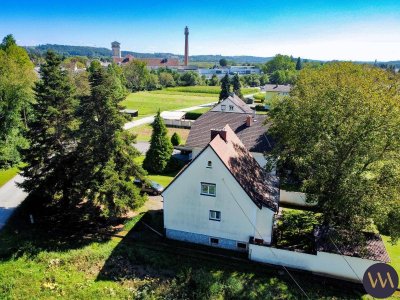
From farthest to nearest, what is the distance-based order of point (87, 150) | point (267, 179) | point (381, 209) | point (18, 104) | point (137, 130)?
point (137, 130) < point (18, 104) < point (267, 179) < point (87, 150) < point (381, 209)

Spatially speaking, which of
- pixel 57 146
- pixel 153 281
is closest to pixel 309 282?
pixel 153 281

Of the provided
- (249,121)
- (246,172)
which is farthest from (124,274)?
(249,121)

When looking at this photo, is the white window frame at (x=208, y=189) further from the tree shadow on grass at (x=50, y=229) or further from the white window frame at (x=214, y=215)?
the tree shadow on grass at (x=50, y=229)

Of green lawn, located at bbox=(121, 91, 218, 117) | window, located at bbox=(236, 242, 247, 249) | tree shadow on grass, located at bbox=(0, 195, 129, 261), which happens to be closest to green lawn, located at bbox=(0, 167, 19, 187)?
tree shadow on grass, located at bbox=(0, 195, 129, 261)

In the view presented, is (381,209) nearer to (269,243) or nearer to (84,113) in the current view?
(269,243)

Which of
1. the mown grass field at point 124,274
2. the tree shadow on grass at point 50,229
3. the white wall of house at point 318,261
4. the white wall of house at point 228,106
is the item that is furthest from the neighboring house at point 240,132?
the mown grass field at point 124,274

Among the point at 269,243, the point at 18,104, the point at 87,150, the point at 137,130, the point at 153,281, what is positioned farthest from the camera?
the point at 137,130

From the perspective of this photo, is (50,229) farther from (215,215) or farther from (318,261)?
(318,261)
